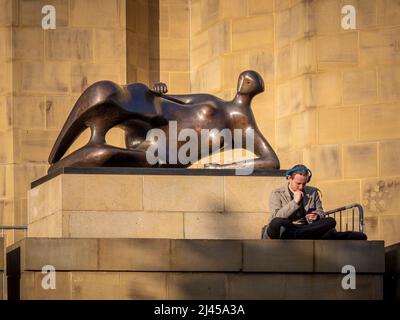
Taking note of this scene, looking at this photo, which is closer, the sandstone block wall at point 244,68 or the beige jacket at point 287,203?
the beige jacket at point 287,203

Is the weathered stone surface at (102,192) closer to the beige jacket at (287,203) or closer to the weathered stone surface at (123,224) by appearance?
the weathered stone surface at (123,224)

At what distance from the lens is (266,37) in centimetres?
2512

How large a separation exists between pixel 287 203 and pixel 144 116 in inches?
111

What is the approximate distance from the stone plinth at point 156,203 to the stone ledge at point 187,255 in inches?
52.2

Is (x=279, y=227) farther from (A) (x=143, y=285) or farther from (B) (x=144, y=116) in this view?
(B) (x=144, y=116)

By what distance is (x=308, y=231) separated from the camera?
61.5 feet

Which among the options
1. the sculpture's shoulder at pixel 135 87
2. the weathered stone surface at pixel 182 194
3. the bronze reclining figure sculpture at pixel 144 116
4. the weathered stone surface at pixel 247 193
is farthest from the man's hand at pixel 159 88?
the weathered stone surface at pixel 247 193

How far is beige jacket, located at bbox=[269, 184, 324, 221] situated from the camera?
18578mm

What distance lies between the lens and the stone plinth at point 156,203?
1966 cm

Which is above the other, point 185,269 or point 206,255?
point 206,255

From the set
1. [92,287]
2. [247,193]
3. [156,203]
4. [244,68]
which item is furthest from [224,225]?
[244,68]

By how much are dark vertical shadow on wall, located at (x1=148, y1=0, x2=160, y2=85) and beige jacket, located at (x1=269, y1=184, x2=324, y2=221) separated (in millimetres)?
7269
